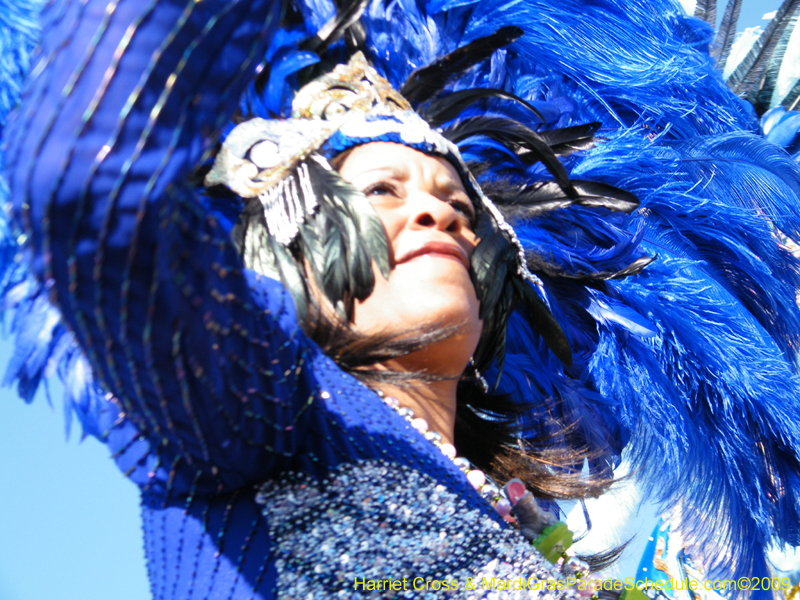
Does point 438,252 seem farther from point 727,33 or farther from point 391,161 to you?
point 727,33

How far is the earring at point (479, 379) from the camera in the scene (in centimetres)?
196

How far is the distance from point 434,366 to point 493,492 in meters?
0.29

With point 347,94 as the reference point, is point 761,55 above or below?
below

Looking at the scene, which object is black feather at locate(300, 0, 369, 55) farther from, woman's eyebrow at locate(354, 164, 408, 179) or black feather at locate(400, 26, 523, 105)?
woman's eyebrow at locate(354, 164, 408, 179)

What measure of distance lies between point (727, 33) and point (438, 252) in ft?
6.27

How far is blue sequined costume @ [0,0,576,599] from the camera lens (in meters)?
0.76

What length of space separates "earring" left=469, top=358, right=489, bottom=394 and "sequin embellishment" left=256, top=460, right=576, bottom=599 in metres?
0.67

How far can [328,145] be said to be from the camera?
5.53 ft

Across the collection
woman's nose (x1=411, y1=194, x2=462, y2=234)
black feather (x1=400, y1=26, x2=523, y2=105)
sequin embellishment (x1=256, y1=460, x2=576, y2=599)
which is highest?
black feather (x1=400, y1=26, x2=523, y2=105)

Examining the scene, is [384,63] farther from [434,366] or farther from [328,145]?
[434,366]

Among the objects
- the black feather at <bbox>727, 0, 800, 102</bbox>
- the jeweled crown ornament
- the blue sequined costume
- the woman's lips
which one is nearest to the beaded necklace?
the blue sequined costume

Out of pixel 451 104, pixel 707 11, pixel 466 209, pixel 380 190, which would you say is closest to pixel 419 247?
pixel 380 190

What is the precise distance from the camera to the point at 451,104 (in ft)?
6.59

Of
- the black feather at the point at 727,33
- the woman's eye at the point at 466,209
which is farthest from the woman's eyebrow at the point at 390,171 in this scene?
the black feather at the point at 727,33
